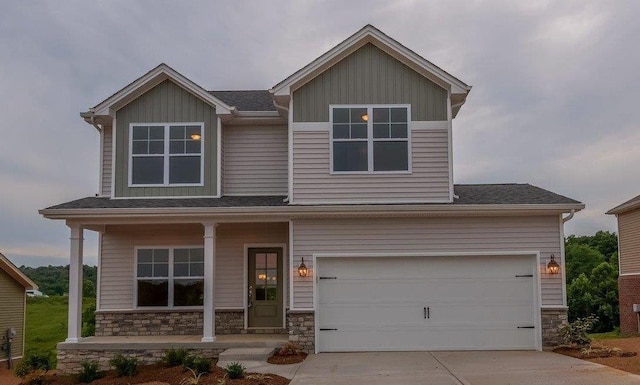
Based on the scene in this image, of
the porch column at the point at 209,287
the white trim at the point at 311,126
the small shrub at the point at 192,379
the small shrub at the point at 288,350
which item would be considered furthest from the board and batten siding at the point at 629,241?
the small shrub at the point at 192,379

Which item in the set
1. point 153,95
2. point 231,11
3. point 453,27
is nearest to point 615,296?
point 453,27

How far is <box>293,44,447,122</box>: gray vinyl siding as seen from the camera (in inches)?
552

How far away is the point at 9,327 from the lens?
22.4m

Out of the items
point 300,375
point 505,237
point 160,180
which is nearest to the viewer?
point 300,375

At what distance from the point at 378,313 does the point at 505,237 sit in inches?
125

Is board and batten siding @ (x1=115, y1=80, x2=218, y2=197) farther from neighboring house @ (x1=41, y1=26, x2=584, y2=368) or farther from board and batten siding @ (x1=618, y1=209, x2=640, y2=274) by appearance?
board and batten siding @ (x1=618, y1=209, x2=640, y2=274)

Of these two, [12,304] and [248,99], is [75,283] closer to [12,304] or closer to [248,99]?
[248,99]

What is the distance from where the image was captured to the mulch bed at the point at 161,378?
1020cm

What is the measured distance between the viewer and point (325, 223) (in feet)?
44.5

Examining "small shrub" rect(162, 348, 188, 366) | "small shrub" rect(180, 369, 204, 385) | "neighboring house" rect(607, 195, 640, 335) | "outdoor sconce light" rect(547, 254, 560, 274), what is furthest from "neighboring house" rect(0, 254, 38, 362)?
"neighboring house" rect(607, 195, 640, 335)

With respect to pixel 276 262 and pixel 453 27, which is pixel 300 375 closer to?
pixel 276 262

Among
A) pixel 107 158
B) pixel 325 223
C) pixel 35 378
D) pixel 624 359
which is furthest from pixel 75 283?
pixel 624 359

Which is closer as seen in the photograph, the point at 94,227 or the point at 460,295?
the point at 460,295

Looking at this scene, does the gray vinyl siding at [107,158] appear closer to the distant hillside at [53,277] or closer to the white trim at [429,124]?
the white trim at [429,124]
